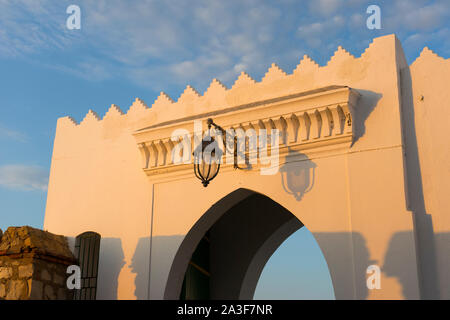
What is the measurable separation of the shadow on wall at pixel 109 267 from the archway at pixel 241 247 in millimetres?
1722

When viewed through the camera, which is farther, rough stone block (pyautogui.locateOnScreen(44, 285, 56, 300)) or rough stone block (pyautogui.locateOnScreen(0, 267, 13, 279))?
rough stone block (pyautogui.locateOnScreen(44, 285, 56, 300))

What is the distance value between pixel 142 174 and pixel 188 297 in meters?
2.36

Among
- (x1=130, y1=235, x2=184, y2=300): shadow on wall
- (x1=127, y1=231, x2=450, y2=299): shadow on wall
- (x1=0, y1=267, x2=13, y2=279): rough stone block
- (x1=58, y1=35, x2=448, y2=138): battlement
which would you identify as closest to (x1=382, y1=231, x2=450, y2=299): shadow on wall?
(x1=127, y1=231, x2=450, y2=299): shadow on wall

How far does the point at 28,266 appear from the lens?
27.4 ft

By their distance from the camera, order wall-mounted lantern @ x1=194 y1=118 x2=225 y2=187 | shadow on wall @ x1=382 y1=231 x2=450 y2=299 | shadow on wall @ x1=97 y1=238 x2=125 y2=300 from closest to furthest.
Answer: shadow on wall @ x1=382 y1=231 x2=450 y2=299 → wall-mounted lantern @ x1=194 y1=118 x2=225 y2=187 → shadow on wall @ x1=97 y1=238 x2=125 y2=300

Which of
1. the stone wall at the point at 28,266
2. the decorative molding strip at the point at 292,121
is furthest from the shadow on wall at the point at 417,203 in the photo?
the stone wall at the point at 28,266

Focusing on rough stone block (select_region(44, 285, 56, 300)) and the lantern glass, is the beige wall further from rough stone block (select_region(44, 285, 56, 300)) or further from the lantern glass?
rough stone block (select_region(44, 285, 56, 300))

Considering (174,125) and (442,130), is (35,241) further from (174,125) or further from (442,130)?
(442,130)

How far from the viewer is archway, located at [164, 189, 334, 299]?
1112 cm

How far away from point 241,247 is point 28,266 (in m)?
4.37

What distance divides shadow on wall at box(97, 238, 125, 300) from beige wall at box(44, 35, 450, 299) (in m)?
0.02

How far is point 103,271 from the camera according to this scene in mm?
9516
